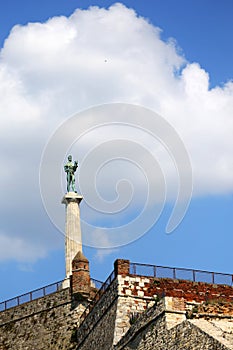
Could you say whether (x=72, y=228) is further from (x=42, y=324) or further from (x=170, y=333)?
(x=170, y=333)

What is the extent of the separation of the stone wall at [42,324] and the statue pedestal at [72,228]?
4249mm

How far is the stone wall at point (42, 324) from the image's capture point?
58156 millimetres

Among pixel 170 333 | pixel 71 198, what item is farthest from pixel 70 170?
pixel 170 333

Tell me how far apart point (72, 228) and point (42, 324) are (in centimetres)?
893

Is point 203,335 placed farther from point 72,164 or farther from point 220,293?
point 72,164

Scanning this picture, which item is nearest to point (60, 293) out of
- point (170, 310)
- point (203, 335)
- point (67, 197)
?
point (67, 197)

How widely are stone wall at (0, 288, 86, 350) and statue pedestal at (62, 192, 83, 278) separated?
4.25 metres

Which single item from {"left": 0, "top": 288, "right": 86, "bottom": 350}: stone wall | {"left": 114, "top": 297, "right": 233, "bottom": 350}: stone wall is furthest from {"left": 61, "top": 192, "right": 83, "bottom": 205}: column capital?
{"left": 114, "top": 297, "right": 233, "bottom": 350}: stone wall

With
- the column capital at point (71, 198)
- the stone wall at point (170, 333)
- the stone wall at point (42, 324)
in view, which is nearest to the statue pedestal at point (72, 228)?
the column capital at point (71, 198)

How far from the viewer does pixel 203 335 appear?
34906 mm

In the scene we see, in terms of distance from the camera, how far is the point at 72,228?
6681 centimetres

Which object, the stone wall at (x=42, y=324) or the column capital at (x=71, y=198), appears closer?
the stone wall at (x=42, y=324)

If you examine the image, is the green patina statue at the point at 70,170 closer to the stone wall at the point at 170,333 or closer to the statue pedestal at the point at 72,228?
the statue pedestal at the point at 72,228

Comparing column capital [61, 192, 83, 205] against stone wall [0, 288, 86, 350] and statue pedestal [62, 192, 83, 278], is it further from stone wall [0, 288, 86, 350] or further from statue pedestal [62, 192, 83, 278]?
stone wall [0, 288, 86, 350]
